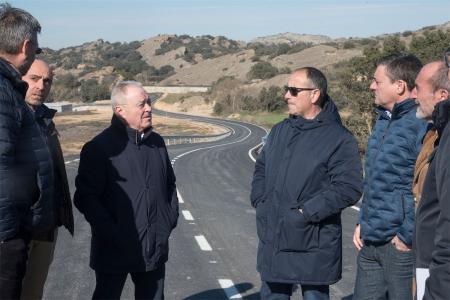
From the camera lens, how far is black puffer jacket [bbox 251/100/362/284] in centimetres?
451

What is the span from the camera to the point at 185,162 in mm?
25859

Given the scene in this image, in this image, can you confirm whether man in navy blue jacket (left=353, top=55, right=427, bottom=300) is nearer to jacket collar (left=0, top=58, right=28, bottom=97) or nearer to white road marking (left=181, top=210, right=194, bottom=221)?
jacket collar (left=0, top=58, right=28, bottom=97)

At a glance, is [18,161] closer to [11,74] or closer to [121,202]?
[11,74]

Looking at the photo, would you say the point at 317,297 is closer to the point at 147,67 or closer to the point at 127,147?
the point at 127,147

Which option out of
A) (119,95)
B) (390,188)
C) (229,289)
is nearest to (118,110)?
(119,95)

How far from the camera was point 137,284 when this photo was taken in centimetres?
488

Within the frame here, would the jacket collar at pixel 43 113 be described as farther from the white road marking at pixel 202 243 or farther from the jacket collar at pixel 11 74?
the white road marking at pixel 202 243

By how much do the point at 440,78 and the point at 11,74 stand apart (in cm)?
237

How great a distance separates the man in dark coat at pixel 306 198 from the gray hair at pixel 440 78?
0.95 metres

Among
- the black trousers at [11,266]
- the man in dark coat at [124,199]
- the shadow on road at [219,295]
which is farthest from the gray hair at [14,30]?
the shadow on road at [219,295]

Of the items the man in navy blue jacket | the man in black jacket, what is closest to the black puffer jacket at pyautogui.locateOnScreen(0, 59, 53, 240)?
the man in black jacket

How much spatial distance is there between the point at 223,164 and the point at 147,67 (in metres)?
135

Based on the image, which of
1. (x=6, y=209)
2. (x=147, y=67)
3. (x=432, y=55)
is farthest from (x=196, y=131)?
(x=147, y=67)

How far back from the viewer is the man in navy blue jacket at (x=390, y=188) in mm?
4500
